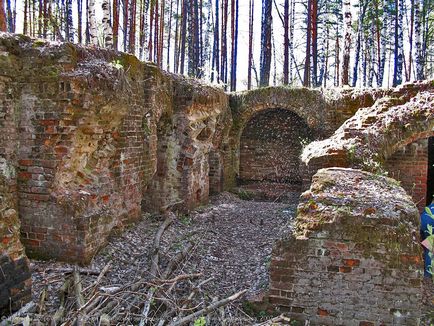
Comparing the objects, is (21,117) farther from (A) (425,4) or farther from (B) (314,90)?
(A) (425,4)

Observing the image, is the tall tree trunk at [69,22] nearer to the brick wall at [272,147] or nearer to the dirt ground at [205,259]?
the brick wall at [272,147]

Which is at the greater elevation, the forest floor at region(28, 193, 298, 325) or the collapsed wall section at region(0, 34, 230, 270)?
the collapsed wall section at region(0, 34, 230, 270)

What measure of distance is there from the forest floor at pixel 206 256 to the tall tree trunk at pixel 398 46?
46.3 feet

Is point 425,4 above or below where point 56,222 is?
above

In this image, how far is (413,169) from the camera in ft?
28.7

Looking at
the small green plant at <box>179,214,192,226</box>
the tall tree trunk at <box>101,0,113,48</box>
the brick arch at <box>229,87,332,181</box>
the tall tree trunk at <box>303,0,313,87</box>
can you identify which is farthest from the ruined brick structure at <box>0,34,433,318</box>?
the tall tree trunk at <box>303,0,313,87</box>

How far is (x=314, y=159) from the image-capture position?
24.6ft

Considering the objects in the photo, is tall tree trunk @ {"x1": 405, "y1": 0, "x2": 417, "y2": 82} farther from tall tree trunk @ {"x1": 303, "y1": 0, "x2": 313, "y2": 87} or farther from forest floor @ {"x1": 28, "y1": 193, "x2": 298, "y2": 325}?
forest floor @ {"x1": 28, "y1": 193, "x2": 298, "y2": 325}

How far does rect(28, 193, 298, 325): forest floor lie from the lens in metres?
4.09

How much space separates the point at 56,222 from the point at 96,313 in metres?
2.04

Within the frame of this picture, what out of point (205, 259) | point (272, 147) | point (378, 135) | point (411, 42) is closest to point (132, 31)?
point (272, 147)

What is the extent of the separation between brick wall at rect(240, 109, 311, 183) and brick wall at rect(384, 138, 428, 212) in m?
3.78

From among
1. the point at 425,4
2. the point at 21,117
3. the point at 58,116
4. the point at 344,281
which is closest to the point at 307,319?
the point at 344,281

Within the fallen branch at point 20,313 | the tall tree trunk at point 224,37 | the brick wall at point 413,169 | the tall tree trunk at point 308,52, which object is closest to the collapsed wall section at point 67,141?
the fallen branch at point 20,313
